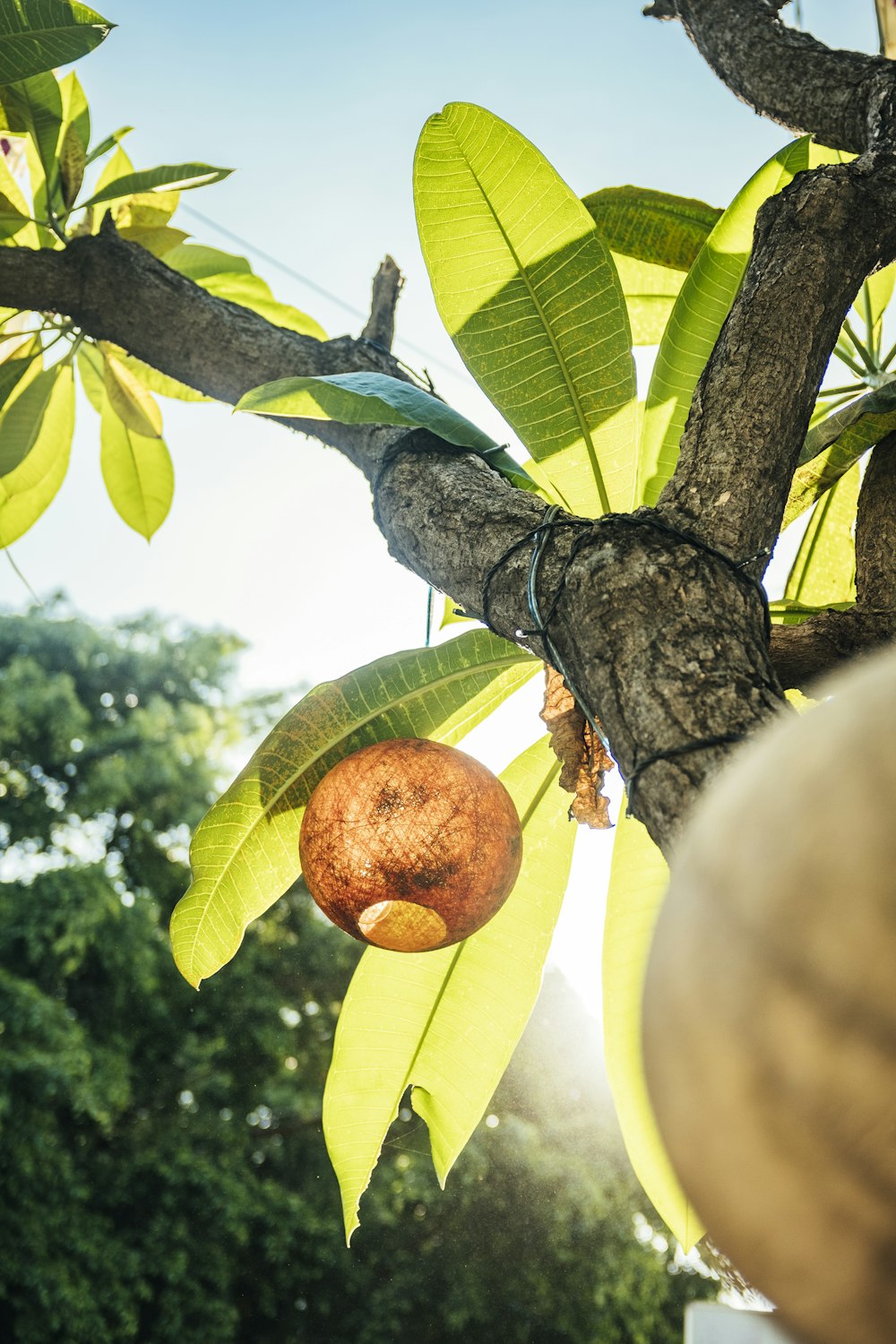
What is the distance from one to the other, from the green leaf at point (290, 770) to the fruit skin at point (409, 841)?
0.11 metres

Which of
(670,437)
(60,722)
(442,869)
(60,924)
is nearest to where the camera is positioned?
(442,869)

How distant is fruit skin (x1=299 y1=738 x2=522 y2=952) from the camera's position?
743 millimetres

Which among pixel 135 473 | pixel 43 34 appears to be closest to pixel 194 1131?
pixel 135 473

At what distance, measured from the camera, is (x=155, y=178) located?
53.1 inches

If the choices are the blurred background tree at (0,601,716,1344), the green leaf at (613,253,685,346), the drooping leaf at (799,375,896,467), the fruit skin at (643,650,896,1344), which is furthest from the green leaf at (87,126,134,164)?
Result: the blurred background tree at (0,601,716,1344)

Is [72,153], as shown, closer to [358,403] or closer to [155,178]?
[155,178]

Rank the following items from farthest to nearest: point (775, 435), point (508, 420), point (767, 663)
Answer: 1. point (508, 420)
2. point (775, 435)
3. point (767, 663)

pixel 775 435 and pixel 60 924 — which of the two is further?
pixel 60 924

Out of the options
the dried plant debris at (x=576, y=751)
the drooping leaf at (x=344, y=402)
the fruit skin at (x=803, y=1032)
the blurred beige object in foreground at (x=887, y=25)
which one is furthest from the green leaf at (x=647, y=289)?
the fruit skin at (x=803, y=1032)

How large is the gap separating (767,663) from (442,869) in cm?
35

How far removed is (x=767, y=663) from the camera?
1.64ft

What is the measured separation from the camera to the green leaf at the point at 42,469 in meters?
1.64

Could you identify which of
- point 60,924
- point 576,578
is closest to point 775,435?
point 576,578

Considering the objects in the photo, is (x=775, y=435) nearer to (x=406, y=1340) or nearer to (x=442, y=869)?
(x=442, y=869)
